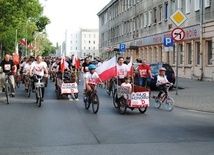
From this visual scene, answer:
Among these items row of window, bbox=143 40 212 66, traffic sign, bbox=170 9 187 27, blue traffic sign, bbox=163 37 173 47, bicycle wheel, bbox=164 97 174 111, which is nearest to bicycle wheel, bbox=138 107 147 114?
bicycle wheel, bbox=164 97 174 111

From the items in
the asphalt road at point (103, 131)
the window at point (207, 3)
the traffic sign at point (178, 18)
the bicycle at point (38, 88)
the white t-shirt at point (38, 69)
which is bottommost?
the asphalt road at point (103, 131)

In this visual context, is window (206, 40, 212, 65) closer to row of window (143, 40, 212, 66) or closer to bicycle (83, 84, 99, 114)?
row of window (143, 40, 212, 66)

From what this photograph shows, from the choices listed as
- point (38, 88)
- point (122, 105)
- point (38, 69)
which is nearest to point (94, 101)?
point (122, 105)

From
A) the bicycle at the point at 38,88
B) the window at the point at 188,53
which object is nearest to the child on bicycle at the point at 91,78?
the bicycle at the point at 38,88

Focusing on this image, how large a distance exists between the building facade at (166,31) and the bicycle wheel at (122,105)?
315 inches

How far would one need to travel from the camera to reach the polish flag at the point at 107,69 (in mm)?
14188

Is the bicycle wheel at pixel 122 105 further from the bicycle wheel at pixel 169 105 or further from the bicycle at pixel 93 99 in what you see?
the bicycle wheel at pixel 169 105

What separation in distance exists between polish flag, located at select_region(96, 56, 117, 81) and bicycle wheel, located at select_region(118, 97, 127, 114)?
1.28m

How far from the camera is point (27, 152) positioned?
7.41 m

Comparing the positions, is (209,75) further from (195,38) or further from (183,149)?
(183,149)

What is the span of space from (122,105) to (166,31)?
27.6 metres

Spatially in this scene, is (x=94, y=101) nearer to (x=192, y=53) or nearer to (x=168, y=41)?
(x=168, y=41)

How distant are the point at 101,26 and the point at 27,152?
→ 83493 millimetres

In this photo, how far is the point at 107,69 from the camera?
1425 cm
